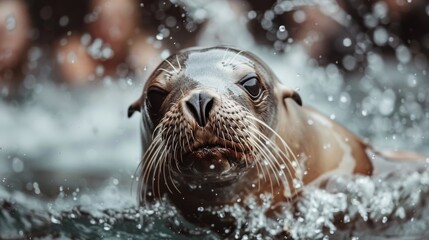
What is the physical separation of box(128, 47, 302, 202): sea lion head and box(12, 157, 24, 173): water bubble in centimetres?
236

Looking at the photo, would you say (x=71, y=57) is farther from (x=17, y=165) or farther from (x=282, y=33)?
(x=282, y=33)

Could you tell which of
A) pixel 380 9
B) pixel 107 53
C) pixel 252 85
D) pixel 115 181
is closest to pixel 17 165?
pixel 115 181

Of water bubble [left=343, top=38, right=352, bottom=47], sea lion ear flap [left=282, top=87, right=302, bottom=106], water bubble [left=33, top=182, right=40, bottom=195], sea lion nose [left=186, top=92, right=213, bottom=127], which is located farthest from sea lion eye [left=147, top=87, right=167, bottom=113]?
water bubble [left=343, top=38, right=352, bottom=47]

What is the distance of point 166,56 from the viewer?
7.67 m

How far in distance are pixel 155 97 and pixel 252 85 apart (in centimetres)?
46

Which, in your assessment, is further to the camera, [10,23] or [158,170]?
Answer: [10,23]

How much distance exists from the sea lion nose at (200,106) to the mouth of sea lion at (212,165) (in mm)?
134

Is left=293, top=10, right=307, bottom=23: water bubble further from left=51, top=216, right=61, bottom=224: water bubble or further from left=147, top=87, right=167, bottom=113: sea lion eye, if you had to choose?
left=51, top=216, right=61, bottom=224: water bubble

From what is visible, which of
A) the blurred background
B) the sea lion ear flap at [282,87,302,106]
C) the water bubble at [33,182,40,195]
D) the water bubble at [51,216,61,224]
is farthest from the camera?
the blurred background

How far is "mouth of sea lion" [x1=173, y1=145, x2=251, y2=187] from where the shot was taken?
12.6 ft

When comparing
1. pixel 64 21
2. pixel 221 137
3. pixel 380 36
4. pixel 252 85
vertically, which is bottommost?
pixel 221 137

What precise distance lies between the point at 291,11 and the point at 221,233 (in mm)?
4177

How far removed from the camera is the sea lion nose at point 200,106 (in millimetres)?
3734

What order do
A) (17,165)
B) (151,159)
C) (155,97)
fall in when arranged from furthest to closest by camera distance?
(17,165) < (155,97) < (151,159)
